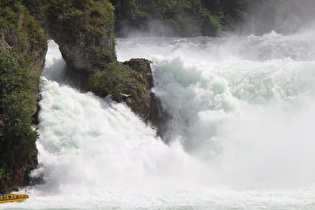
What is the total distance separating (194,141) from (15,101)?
8808 mm

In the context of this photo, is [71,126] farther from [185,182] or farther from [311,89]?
[311,89]

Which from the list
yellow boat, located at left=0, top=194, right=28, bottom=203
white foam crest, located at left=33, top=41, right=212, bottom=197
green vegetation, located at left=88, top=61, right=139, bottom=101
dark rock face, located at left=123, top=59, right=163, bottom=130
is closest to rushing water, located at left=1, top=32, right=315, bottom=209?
white foam crest, located at left=33, top=41, right=212, bottom=197

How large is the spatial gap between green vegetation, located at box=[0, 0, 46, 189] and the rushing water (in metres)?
0.74

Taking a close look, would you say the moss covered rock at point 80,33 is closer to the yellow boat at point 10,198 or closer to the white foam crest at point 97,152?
the white foam crest at point 97,152

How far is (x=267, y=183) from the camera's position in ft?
56.9

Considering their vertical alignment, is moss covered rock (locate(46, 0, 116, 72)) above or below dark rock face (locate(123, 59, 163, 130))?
above

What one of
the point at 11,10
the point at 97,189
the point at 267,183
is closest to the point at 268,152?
the point at 267,183

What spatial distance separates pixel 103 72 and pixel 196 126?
528 cm

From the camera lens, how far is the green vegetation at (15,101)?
51.5ft

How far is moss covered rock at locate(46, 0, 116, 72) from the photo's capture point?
21000 mm

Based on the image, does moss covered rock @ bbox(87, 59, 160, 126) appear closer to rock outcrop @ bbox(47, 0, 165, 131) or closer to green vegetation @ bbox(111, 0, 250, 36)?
rock outcrop @ bbox(47, 0, 165, 131)

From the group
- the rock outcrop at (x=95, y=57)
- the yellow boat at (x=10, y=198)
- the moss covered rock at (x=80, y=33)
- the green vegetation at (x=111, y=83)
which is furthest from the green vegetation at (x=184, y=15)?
the yellow boat at (x=10, y=198)

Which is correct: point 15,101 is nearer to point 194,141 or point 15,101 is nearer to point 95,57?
point 95,57

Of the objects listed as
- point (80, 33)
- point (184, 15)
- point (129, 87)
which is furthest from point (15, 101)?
point (184, 15)
